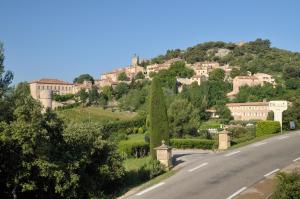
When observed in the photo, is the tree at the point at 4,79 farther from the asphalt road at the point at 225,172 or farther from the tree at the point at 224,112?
the tree at the point at 224,112

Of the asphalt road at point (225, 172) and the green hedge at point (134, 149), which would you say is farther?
the green hedge at point (134, 149)

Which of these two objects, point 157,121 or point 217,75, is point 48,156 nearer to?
point 157,121

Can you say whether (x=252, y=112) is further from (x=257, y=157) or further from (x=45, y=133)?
(x=45, y=133)

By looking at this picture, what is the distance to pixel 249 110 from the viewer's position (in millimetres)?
108125

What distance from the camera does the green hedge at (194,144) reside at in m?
30.2

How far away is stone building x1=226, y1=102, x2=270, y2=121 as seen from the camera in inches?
4055

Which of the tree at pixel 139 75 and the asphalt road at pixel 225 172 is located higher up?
the tree at pixel 139 75

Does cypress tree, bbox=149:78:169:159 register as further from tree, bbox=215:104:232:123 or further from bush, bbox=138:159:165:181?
tree, bbox=215:104:232:123

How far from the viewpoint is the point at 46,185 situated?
15.9 m

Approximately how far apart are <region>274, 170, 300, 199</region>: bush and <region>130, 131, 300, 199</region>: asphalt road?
6.56 ft

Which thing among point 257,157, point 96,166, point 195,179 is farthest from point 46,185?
point 257,157

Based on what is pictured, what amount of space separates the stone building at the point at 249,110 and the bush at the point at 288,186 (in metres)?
90.1

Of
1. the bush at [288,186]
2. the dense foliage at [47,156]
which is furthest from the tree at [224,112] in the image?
the bush at [288,186]

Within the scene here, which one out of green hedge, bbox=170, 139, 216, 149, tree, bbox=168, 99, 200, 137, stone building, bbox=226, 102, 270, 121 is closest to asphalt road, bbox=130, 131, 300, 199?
green hedge, bbox=170, 139, 216, 149
